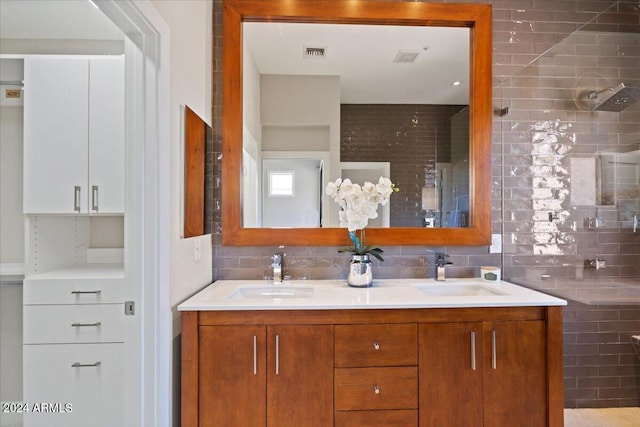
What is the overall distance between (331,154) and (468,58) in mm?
1058

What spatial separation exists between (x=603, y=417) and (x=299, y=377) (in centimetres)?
186

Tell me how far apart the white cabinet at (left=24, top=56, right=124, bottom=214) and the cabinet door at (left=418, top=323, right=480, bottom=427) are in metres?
1.81

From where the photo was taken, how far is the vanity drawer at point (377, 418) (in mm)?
1437

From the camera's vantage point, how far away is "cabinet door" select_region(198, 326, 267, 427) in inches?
56.1

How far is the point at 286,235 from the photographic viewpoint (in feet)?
6.45

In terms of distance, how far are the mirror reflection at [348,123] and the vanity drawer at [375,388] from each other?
2.75 ft

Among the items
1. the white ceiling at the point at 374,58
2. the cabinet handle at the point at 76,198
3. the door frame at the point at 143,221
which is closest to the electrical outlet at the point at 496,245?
the white ceiling at the point at 374,58

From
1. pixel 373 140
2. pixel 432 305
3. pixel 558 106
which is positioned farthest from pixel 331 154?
pixel 558 106

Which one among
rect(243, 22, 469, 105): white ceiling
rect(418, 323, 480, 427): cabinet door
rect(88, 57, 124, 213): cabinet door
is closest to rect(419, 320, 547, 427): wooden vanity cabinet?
rect(418, 323, 480, 427): cabinet door

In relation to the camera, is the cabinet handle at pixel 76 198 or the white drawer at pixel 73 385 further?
the cabinet handle at pixel 76 198

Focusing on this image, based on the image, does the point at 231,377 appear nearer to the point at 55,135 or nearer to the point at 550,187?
the point at 55,135

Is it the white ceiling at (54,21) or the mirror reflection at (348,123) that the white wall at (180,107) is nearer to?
the mirror reflection at (348,123)

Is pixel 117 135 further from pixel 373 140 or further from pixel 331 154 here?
pixel 373 140

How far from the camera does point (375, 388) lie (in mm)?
1444
